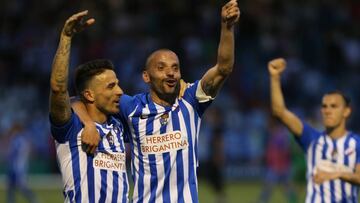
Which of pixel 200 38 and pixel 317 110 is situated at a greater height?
pixel 200 38

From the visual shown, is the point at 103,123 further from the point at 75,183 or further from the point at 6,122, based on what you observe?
the point at 6,122

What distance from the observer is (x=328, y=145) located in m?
10.0

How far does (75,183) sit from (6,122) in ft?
57.1

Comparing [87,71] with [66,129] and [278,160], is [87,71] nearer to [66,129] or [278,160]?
[66,129]

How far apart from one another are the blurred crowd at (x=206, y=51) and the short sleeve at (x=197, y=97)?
1582 cm

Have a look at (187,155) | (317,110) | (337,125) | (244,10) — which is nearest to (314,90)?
(317,110)

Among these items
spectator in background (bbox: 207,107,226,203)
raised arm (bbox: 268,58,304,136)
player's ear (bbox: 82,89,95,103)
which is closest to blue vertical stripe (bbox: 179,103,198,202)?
player's ear (bbox: 82,89,95,103)

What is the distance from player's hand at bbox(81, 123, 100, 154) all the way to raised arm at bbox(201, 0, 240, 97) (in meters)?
0.98

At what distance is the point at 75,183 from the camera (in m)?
7.30

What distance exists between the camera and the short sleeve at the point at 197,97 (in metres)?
7.68

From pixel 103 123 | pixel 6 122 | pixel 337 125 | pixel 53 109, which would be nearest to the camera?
pixel 53 109

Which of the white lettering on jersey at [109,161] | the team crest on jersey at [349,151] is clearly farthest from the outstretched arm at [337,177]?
the white lettering on jersey at [109,161]

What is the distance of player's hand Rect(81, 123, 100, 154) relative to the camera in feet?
23.8

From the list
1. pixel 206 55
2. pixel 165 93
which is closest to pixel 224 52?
pixel 165 93
